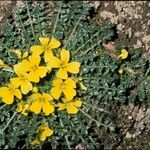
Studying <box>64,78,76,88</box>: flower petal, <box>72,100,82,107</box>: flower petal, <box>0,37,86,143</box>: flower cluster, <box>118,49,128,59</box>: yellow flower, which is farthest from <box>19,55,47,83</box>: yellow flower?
<box>118,49,128,59</box>: yellow flower

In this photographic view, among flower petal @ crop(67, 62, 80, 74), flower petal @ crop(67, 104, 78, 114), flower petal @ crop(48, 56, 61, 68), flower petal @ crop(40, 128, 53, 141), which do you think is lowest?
flower petal @ crop(40, 128, 53, 141)

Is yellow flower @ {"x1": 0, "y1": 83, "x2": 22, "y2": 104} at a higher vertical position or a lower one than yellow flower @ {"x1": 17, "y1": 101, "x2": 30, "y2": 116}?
higher

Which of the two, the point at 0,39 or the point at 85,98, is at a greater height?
the point at 0,39

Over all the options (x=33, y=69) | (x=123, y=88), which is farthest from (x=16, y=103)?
(x=123, y=88)

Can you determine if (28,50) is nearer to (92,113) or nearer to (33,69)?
(33,69)

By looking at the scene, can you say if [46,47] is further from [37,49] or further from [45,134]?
[45,134]

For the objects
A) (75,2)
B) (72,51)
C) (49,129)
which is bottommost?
(49,129)

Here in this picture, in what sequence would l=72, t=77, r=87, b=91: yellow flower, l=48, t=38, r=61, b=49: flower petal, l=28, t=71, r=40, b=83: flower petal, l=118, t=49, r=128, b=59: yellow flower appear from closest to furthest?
1. l=28, t=71, r=40, b=83: flower petal
2. l=48, t=38, r=61, b=49: flower petal
3. l=72, t=77, r=87, b=91: yellow flower
4. l=118, t=49, r=128, b=59: yellow flower

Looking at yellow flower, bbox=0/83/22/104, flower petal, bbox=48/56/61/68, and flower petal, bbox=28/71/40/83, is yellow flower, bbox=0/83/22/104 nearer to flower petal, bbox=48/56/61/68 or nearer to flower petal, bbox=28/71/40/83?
flower petal, bbox=28/71/40/83
